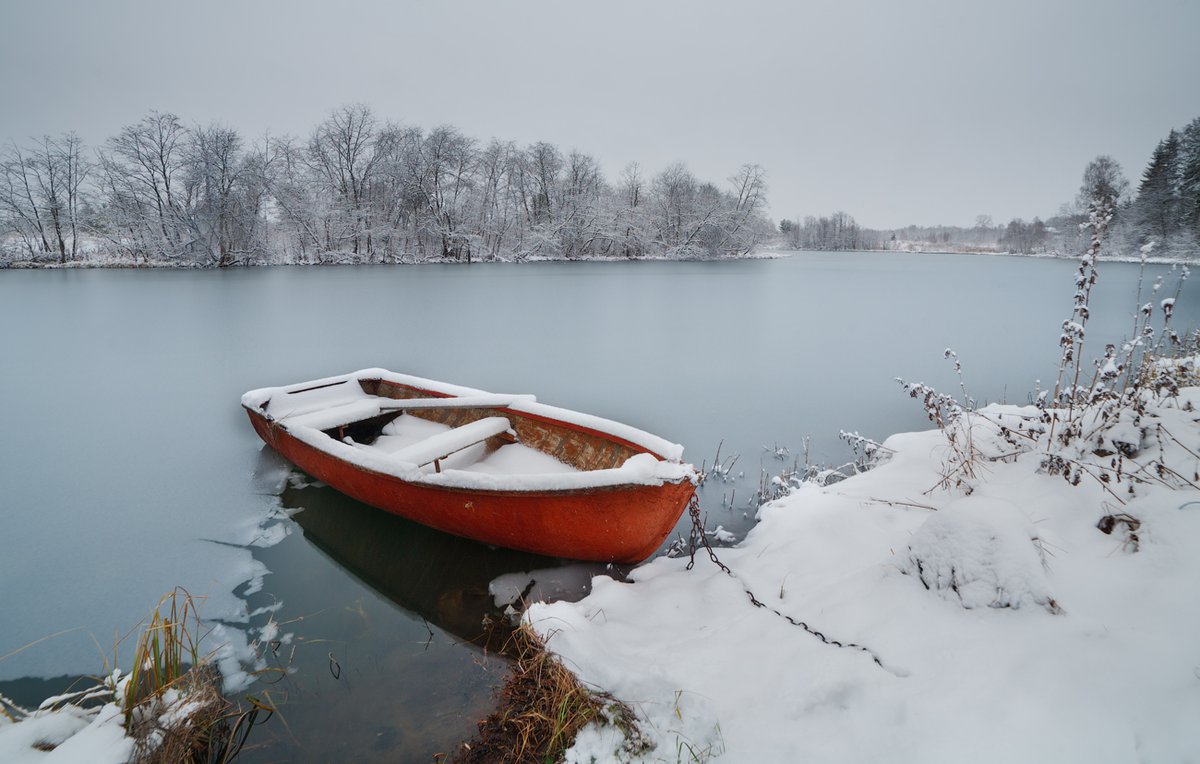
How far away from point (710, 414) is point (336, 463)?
5264mm

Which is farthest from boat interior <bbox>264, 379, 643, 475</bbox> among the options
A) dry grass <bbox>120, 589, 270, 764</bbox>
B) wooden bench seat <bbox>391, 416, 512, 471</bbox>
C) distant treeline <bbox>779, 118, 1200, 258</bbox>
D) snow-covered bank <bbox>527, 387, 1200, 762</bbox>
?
distant treeline <bbox>779, 118, 1200, 258</bbox>

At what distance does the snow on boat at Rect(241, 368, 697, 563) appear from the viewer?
323cm

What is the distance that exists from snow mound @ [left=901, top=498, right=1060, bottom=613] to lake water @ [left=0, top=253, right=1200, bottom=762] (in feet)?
7.15

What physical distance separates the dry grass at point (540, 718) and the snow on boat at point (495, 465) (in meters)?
0.90

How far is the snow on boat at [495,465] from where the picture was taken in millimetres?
3234

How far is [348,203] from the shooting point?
35.4 meters

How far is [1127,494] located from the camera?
281 centimetres

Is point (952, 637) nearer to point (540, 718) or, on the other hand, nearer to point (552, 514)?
point (540, 718)

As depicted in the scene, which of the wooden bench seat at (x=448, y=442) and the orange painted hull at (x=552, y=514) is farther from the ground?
the wooden bench seat at (x=448, y=442)

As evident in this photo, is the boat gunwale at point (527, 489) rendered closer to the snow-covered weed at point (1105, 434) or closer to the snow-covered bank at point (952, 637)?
the snow-covered bank at point (952, 637)

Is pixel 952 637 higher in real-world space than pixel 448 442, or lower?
lower

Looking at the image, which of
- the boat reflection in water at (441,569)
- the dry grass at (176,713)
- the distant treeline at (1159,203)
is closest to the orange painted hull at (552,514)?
the boat reflection in water at (441,569)

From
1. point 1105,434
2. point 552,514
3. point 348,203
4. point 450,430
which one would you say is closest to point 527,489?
point 552,514

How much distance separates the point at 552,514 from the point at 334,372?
897cm
